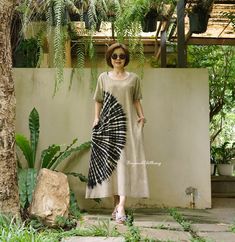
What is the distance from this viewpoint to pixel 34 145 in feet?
13.6

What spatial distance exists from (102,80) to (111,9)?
714mm

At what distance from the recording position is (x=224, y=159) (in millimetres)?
6371

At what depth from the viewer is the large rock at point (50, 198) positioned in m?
2.98

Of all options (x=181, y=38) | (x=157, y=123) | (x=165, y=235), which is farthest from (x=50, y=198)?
(x=181, y=38)

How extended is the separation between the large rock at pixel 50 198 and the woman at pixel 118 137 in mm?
396

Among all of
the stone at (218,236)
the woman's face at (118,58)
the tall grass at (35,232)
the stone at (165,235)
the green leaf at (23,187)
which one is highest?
the woman's face at (118,58)

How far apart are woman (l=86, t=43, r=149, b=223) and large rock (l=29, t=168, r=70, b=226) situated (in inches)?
15.6

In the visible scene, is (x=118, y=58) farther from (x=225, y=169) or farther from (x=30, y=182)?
(x=225, y=169)

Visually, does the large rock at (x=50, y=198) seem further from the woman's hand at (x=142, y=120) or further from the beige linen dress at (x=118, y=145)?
the woman's hand at (x=142, y=120)

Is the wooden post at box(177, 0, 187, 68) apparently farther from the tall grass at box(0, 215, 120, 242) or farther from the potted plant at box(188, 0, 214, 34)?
the tall grass at box(0, 215, 120, 242)

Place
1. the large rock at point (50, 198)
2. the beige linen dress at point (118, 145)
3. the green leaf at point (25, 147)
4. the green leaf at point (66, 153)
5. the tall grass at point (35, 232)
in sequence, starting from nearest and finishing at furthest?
the tall grass at point (35, 232) → the large rock at point (50, 198) → the beige linen dress at point (118, 145) → the green leaf at point (25, 147) → the green leaf at point (66, 153)

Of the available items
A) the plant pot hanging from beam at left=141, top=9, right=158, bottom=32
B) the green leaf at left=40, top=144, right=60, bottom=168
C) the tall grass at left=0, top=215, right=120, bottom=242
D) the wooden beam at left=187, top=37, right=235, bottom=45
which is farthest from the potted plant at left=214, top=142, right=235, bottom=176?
the tall grass at left=0, top=215, right=120, bottom=242

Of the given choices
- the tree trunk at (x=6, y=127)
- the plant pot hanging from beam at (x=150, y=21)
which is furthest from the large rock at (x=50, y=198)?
the plant pot hanging from beam at (x=150, y=21)

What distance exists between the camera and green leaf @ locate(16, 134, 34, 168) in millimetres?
3890
